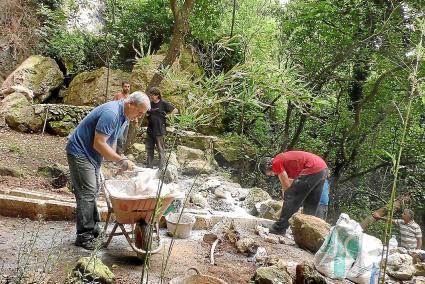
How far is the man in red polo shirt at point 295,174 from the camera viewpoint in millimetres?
5785

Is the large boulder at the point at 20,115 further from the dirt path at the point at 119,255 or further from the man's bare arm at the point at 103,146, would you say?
the man's bare arm at the point at 103,146

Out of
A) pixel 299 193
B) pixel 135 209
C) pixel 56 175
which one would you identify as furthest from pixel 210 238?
pixel 56 175

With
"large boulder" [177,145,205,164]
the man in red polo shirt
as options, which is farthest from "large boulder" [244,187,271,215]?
"large boulder" [177,145,205,164]

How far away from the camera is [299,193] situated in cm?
584

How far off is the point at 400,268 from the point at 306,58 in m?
7.76

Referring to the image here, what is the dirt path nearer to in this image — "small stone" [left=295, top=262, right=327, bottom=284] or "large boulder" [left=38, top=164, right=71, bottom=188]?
"small stone" [left=295, top=262, right=327, bottom=284]

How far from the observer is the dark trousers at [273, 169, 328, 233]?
5801 millimetres

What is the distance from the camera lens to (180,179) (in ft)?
31.1

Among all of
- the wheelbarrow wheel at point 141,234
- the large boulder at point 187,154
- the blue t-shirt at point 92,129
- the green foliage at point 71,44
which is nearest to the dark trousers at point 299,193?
the wheelbarrow wheel at point 141,234

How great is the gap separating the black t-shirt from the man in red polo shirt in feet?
10.6

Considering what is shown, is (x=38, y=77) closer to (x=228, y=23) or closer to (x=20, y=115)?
(x=20, y=115)

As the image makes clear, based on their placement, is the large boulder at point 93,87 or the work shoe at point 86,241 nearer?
the work shoe at point 86,241

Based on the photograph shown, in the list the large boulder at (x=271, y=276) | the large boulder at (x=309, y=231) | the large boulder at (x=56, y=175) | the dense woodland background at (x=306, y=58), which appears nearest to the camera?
the large boulder at (x=271, y=276)

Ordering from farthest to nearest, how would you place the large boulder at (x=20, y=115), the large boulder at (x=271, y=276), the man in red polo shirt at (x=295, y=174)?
the large boulder at (x=20, y=115), the man in red polo shirt at (x=295, y=174), the large boulder at (x=271, y=276)
